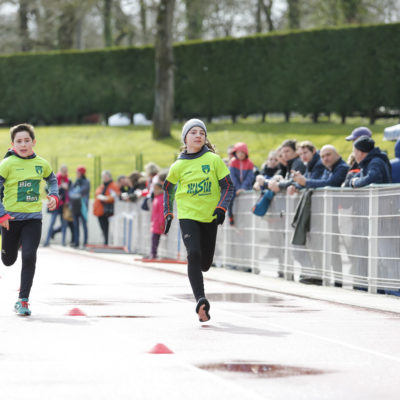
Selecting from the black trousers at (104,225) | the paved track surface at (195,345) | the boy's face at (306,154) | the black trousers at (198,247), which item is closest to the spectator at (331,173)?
the boy's face at (306,154)

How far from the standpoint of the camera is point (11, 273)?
16.9 m

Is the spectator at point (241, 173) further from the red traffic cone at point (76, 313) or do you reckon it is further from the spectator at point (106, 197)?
the spectator at point (106, 197)

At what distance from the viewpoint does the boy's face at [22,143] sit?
35.5 ft

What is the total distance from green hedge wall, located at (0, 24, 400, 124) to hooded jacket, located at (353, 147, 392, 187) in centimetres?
2586

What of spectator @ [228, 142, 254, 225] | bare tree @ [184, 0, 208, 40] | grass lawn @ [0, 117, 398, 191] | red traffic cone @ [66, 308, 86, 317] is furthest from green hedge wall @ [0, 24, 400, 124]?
red traffic cone @ [66, 308, 86, 317]

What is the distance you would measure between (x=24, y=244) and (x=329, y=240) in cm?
493

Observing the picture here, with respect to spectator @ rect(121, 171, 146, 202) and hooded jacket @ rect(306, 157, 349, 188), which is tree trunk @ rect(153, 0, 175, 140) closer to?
spectator @ rect(121, 171, 146, 202)

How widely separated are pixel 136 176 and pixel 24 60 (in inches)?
1130

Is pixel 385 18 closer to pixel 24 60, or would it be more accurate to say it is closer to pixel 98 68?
pixel 98 68

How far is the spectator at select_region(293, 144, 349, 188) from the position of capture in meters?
14.3

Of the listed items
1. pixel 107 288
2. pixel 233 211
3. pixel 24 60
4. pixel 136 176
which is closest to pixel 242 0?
pixel 24 60

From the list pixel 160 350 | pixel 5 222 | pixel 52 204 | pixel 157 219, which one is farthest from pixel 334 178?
pixel 157 219

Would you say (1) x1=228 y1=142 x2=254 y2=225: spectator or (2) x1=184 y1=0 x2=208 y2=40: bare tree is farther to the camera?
(2) x1=184 y1=0 x2=208 y2=40: bare tree

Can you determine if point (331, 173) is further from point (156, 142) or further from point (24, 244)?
point (156, 142)
